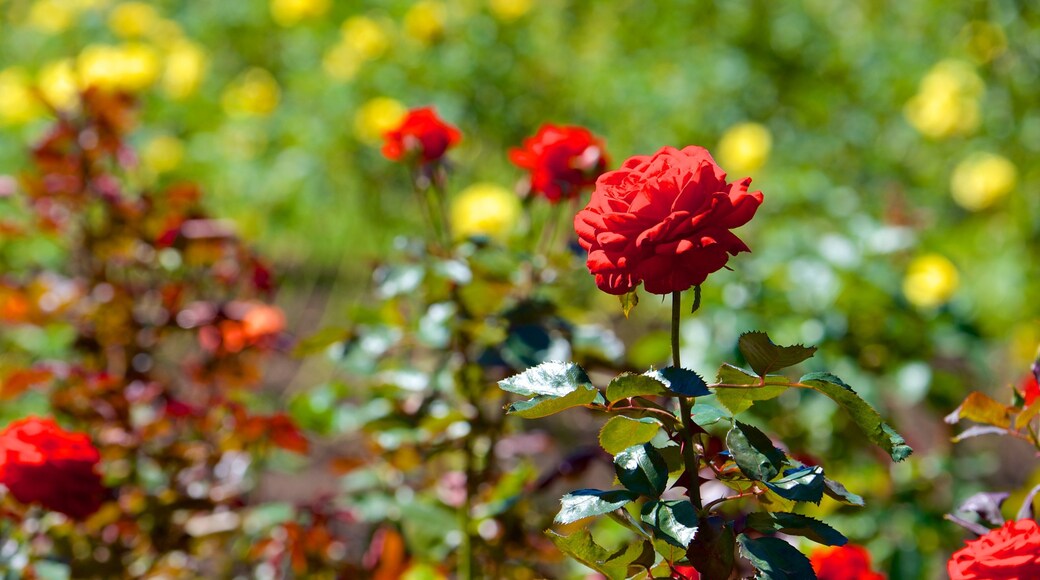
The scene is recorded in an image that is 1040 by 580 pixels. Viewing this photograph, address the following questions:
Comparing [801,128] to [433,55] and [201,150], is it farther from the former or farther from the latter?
[201,150]

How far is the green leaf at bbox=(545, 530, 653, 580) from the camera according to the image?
75 cm

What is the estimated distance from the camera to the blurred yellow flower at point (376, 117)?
2752 mm

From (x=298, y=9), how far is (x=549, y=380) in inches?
113

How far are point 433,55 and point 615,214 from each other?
2.59 metres

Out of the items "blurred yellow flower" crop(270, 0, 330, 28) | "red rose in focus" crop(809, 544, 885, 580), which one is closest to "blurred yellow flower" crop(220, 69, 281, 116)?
"blurred yellow flower" crop(270, 0, 330, 28)

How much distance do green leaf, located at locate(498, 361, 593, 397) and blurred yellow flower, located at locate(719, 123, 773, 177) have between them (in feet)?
6.63

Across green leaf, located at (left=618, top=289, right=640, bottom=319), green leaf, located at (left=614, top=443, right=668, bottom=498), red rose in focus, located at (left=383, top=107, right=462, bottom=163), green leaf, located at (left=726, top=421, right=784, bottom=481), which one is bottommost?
red rose in focus, located at (left=383, top=107, right=462, bottom=163)

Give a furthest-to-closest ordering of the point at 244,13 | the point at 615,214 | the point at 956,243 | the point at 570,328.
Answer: the point at 244,13 < the point at 956,243 < the point at 570,328 < the point at 615,214

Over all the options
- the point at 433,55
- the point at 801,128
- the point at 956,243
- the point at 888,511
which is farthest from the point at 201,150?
the point at 888,511

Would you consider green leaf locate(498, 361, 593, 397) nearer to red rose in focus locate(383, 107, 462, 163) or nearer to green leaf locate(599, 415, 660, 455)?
green leaf locate(599, 415, 660, 455)

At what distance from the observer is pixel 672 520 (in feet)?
2.35

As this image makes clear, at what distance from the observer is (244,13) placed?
3.81 m

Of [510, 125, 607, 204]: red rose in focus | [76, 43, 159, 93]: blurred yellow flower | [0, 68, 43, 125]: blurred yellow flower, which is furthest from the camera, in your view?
[0, 68, 43, 125]: blurred yellow flower

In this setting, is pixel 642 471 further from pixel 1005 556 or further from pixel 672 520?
pixel 1005 556
